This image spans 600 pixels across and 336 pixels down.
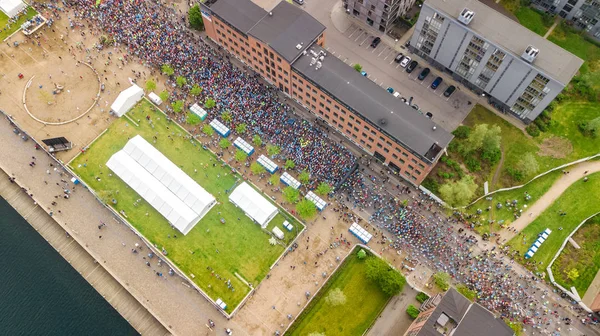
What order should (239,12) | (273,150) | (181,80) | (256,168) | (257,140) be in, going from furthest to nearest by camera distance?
(181,80), (239,12), (257,140), (273,150), (256,168)

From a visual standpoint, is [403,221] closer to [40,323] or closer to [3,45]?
[40,323]

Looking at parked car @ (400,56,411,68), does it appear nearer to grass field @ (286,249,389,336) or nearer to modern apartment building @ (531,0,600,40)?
modern apartment building @ (531,0,600,40)

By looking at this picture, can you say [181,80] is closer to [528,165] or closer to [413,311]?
[413,311]

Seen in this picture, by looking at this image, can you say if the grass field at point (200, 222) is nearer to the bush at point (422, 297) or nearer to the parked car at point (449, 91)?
the bush at point (422, 297)

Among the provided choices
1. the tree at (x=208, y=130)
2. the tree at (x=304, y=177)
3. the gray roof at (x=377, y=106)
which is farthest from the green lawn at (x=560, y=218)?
the tree at (x=208, y=130)

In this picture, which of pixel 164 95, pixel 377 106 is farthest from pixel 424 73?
pixel 164 95

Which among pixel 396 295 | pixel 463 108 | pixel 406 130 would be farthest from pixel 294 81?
pixel 396 295
